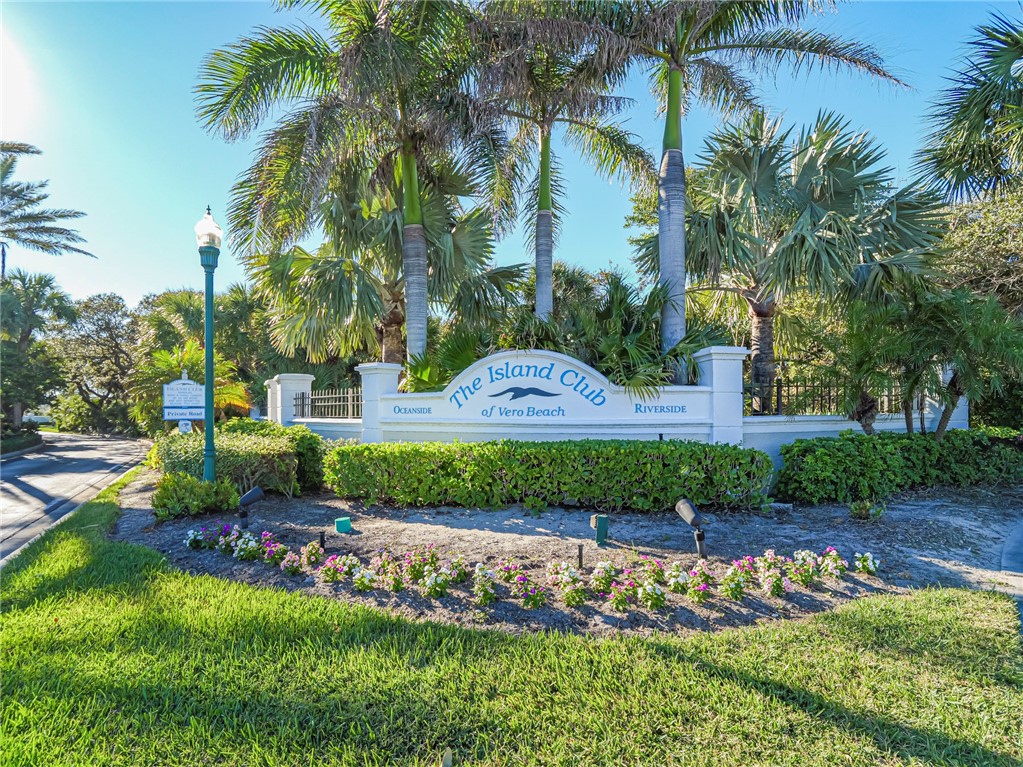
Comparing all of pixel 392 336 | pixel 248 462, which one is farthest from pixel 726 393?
pixel 392 336

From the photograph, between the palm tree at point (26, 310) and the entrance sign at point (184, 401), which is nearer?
the entrance sign at point (184, 401)

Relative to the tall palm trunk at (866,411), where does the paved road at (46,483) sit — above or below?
below

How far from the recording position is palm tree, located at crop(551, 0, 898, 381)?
7965 mm

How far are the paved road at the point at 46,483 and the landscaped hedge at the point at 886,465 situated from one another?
10.1 m

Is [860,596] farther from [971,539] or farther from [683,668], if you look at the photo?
[971,539]

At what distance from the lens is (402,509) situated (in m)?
7.01

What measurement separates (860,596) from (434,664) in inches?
133

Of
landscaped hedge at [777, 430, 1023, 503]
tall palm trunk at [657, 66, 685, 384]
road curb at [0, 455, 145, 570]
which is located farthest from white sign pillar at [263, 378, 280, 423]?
landscaped hedge at [777, 430, 1023, 503]

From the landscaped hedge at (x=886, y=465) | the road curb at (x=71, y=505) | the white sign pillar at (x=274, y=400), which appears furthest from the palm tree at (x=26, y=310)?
the landscaped hedge at (x=886, y=465)

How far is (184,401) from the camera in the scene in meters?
7.76

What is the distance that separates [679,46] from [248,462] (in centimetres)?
966

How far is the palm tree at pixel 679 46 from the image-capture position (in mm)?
7965

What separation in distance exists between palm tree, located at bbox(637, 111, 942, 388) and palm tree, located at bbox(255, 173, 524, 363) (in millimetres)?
4031

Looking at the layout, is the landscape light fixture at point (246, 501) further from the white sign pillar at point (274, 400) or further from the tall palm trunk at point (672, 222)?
the white sign pillar at point (274, 400)
